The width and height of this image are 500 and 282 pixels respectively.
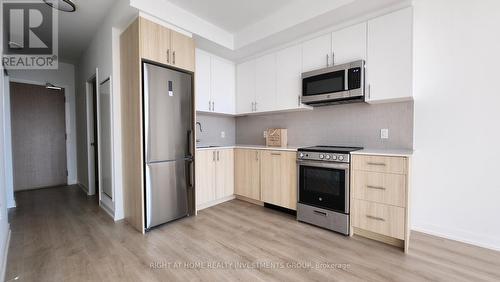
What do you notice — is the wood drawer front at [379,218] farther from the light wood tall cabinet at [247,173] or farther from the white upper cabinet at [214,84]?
the white upper cabinet at [214,84]

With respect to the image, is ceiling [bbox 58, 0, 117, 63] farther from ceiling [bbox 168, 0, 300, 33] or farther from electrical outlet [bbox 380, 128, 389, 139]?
electrical outlet [bbox 380, 128, 389, 139]

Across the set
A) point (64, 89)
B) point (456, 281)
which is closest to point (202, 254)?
point (456, 281)

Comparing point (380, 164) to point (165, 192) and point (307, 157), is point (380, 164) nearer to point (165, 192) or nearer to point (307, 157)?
point (307, 157)

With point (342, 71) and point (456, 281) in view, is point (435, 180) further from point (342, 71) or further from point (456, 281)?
point (342, 71)

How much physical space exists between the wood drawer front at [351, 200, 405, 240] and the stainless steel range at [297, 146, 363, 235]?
0.36 feet

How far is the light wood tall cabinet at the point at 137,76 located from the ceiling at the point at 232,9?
1.23ft

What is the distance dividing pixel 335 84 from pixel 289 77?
763mm

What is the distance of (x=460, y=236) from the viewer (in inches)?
86.2

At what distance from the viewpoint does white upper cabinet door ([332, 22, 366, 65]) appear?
2.47 m

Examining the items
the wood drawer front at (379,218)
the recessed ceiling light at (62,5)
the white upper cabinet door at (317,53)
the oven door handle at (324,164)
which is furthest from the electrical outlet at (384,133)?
the recessed ceiling light at (62,5)

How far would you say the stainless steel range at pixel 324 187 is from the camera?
235 centimetres

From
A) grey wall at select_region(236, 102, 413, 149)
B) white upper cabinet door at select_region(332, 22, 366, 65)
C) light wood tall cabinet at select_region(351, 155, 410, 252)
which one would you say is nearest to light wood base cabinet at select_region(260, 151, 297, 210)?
grey wall at select_region(236, 102, 413, 149)

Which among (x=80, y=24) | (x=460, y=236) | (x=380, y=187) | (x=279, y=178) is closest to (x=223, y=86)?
(x=279, y=178)

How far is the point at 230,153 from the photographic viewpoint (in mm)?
3531
